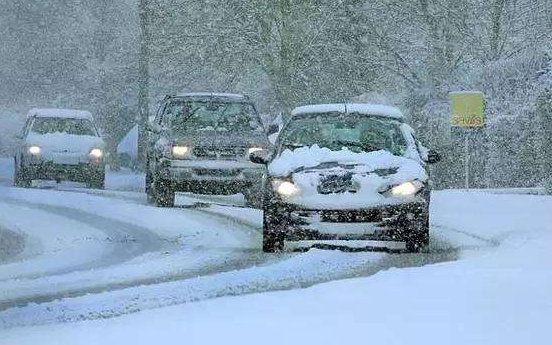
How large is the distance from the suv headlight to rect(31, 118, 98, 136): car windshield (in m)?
16.5

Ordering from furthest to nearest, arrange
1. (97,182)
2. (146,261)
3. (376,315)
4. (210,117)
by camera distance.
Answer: (97,182) → (210,117) → (146,261) → (376,315)

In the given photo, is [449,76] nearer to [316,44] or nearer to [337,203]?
[316,44]

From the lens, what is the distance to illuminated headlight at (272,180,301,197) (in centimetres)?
1369

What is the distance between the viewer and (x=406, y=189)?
1374 cm

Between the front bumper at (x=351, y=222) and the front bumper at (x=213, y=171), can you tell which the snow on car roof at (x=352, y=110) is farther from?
the front bumper at (x=213, y=171)

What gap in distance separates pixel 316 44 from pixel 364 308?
27321mm

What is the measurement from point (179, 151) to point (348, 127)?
5.79 meters

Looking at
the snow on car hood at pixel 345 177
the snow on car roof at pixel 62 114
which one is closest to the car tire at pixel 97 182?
the snow on car roof at pixel 62 114

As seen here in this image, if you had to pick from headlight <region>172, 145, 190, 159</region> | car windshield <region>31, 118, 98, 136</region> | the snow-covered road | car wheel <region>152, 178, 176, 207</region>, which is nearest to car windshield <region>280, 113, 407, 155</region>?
the snow-covered road

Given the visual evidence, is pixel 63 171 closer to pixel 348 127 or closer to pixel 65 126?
pixel 65 126

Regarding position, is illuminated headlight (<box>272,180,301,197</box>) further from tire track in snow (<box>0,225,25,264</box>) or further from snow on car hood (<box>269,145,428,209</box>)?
tire track in snow (<box>0,225,25,264</box>)

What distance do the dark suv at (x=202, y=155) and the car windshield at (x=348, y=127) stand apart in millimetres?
4940

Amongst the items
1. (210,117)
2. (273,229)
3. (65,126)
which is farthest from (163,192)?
(65,126)

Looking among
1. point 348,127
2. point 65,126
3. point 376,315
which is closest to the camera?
point 376,315
